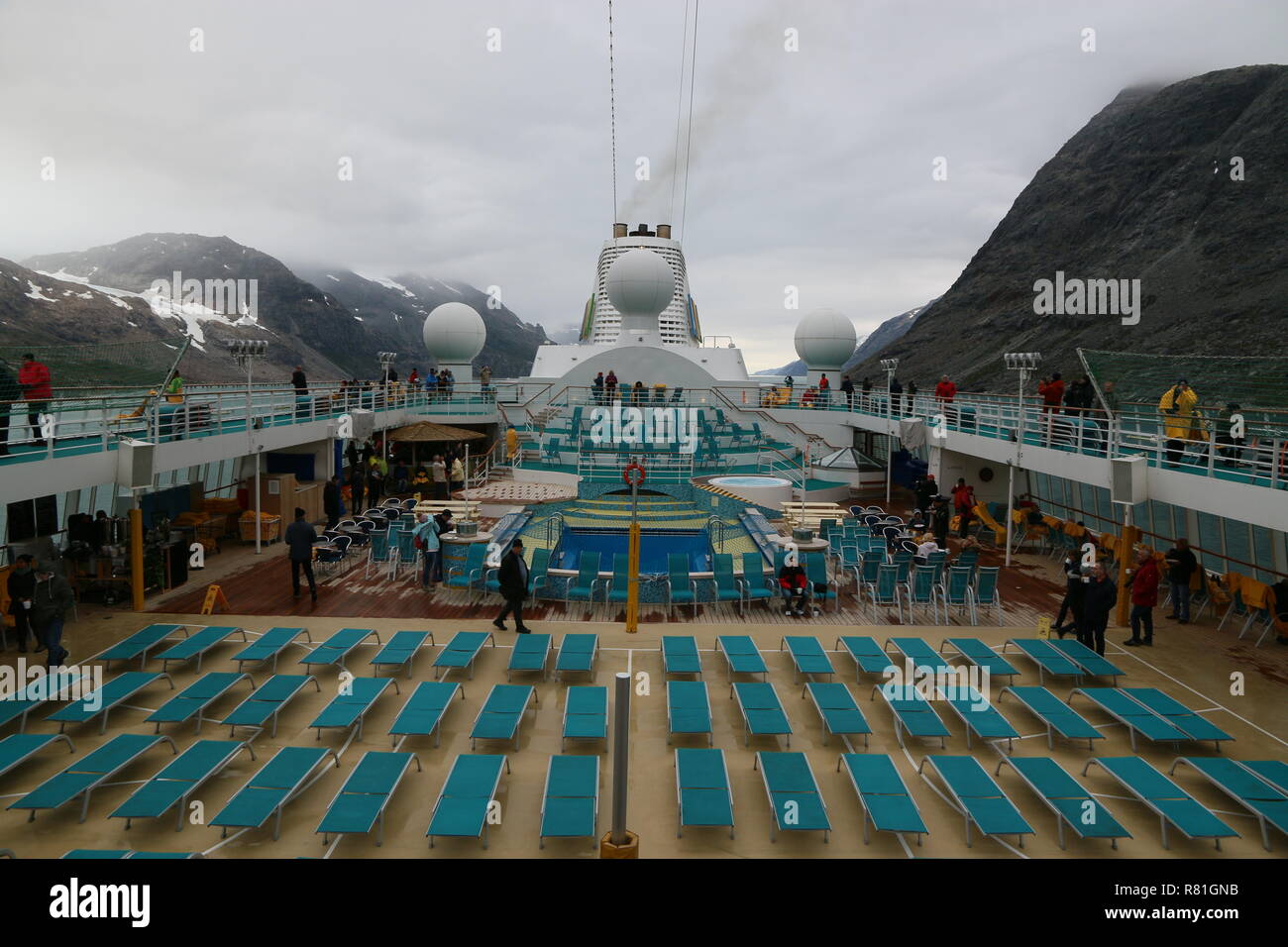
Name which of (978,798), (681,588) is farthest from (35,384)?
(978,798)

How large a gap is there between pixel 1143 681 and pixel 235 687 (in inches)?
367

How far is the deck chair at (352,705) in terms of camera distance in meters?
6.77

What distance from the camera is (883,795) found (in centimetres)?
567

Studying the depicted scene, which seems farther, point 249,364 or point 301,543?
point 249,364

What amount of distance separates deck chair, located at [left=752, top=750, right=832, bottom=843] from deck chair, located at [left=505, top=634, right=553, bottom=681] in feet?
9.08

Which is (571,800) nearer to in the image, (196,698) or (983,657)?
(196,698)

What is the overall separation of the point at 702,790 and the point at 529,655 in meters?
3.09

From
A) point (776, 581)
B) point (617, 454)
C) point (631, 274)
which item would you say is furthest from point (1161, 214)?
point (776, 581)

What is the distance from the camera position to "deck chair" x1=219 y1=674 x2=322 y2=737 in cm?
673

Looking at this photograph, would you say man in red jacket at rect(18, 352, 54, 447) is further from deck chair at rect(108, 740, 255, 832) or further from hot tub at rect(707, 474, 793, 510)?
hot tub at rect(707, 474, 793, 510)

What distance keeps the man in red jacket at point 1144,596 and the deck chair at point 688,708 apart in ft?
17.6

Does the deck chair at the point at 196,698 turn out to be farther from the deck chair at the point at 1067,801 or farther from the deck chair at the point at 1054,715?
the deck chair at the point at 1054,715

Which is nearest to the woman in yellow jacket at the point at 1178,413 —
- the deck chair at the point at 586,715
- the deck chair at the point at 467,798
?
the deck chair at the point at 586,715
